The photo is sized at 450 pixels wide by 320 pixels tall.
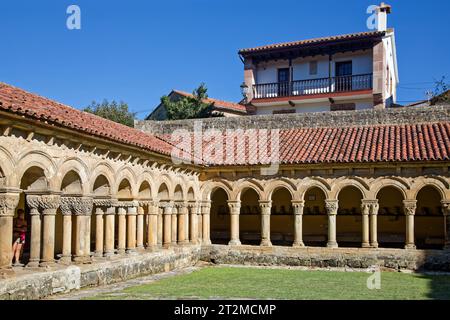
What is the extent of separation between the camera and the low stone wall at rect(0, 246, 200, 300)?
11.9m

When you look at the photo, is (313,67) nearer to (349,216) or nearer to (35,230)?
(349,216)

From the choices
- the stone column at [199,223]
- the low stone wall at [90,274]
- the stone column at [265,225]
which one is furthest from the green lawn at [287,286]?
the stone column at [199,223]

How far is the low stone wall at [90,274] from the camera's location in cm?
1193

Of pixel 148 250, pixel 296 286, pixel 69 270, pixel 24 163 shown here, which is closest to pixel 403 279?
pixel 296 286

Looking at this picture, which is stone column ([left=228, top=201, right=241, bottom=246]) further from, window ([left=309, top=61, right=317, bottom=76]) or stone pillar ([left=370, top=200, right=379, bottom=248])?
window ([left=309, top=61, right=317, bottom=76])

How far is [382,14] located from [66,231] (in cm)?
2695

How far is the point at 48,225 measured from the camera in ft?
44.4

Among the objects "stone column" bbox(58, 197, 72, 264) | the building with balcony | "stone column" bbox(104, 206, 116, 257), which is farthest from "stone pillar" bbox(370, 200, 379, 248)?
the building with balcony

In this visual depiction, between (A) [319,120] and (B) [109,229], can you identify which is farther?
(A) [319,120]

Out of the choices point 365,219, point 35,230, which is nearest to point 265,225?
point 365,219

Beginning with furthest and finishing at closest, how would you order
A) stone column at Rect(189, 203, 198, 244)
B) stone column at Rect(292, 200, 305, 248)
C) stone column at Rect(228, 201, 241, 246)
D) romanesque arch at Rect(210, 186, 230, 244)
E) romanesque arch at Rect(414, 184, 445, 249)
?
romanesque arch at Rect(210, 186, 230, 244), romanesque arch at Rect(414, 184, 445, 249), stone column at Rect(228, 201, 241, 246), stone column at Rect(189, 203, 198, 244), stone column at Rect(292, 200, 305, 248)

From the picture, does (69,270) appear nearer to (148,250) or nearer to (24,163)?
(24,163)

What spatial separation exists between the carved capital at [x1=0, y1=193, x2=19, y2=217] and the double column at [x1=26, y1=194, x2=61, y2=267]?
1.38 m

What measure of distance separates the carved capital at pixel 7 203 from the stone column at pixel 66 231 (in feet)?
8.37
